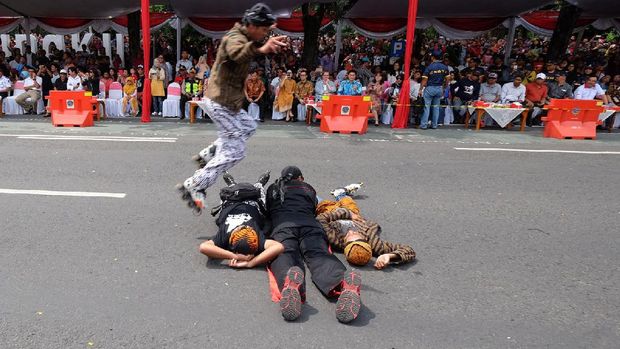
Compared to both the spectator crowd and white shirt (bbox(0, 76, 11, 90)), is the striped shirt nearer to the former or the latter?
the spectator crowd

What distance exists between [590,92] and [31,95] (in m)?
14.8

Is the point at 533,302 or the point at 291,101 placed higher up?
the point at 291,101

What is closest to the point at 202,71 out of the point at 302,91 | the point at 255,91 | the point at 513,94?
the point at 255,91

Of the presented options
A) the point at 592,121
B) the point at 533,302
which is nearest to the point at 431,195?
the point at 533,302

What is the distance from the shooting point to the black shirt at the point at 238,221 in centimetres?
379

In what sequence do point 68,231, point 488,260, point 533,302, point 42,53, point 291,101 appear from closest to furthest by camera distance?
point 533,302, point 488,260, point 68,231, point 291,101, point 42,53

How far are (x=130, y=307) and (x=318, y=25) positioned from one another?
1268cm

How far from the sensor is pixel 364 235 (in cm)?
415

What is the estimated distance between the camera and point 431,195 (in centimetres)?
578

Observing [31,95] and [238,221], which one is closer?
[238,221]

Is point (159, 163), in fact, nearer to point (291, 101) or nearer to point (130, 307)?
point (130, 307)

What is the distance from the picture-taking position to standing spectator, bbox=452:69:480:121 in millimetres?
12734

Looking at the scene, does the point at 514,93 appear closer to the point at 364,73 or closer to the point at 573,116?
the point at 573,116

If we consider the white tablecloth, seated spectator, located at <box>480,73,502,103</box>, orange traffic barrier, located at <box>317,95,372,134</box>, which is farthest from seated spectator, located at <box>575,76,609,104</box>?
orange traffic barrier, located at <box>317,95,372,134</box>
